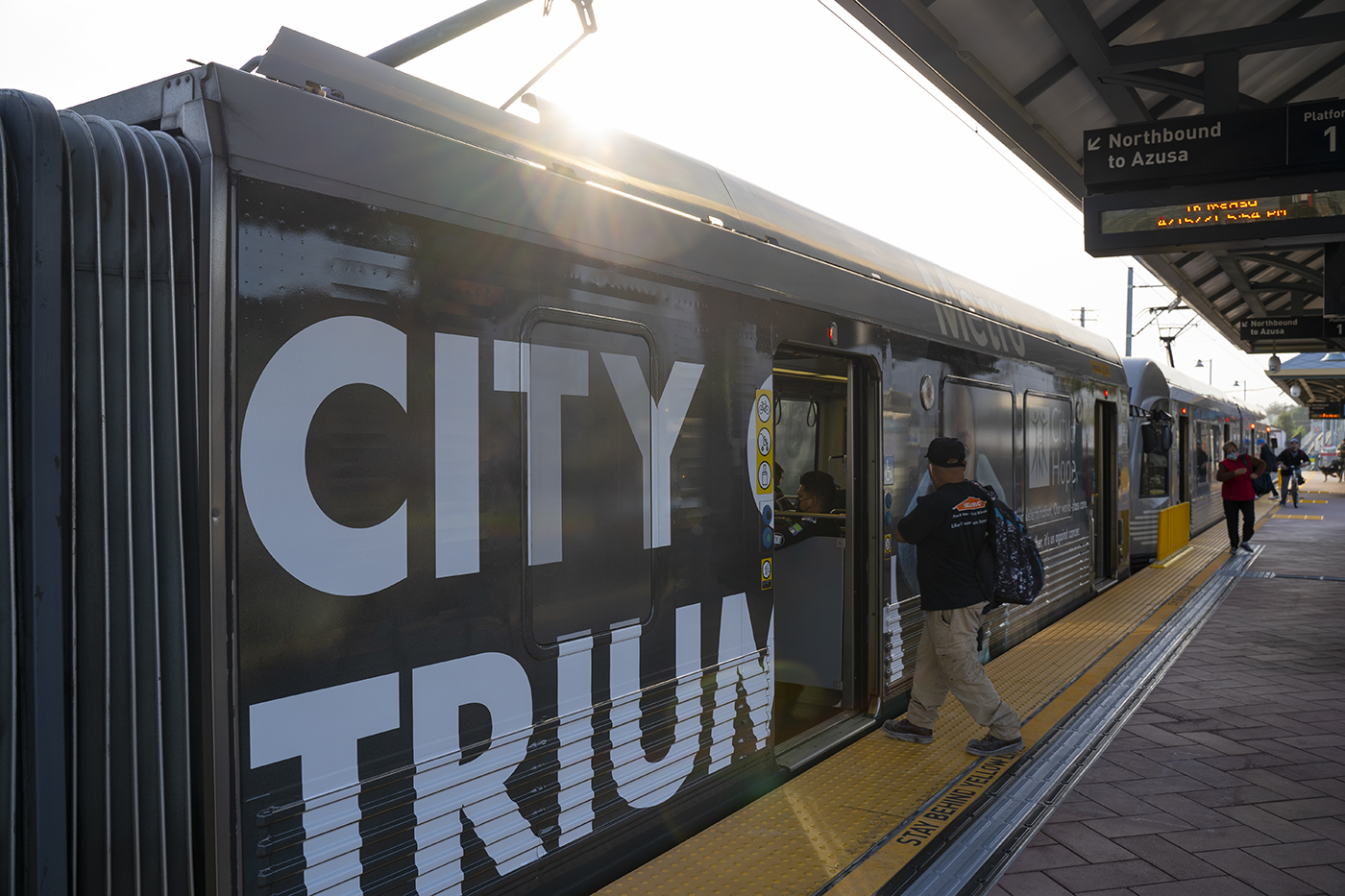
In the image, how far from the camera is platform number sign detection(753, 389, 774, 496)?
3686 millimetres

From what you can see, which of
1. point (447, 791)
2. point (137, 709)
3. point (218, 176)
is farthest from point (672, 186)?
point (137, 709)

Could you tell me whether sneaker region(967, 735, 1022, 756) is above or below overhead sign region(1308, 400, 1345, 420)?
below

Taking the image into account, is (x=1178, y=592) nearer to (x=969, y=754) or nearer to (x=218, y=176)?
(x=969, y=754)

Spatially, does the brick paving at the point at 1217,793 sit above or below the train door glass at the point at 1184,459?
below

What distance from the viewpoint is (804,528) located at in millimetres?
5129

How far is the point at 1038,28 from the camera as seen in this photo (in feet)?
20.3

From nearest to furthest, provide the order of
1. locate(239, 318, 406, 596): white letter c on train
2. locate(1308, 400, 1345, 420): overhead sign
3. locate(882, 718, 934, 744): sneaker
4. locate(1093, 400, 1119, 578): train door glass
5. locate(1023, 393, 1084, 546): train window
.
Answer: locate(239, 318, 406, 596): white letter c on train < locate(882, 718, 934, 744): sneaker < locate(1023, 393, 1084, 546): train window < locate(1093, 400, 1119, 578): train door glass < locate(1308, 400, 1345, 420): overhead sign

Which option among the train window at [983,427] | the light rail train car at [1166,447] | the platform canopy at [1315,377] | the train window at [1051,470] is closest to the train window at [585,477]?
the train window at [983,427]

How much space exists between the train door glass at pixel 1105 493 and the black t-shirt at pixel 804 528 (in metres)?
5.23

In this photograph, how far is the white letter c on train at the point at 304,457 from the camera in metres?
1.94

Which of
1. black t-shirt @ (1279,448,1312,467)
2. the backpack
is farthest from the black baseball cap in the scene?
black t-shirt @ (1279,448,1312,467)

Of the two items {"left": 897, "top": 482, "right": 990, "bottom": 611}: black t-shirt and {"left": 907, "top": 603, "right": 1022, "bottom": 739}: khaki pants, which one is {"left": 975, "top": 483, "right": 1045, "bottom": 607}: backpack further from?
{"left": 907, "top": 603, "right": 1022, "bottom": 739}: khaki pants

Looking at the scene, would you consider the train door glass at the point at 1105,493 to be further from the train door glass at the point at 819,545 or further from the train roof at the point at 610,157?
A: the train door glass at the point at 819,545

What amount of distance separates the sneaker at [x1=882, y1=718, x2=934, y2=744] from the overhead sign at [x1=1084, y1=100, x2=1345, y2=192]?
426 centimetres
